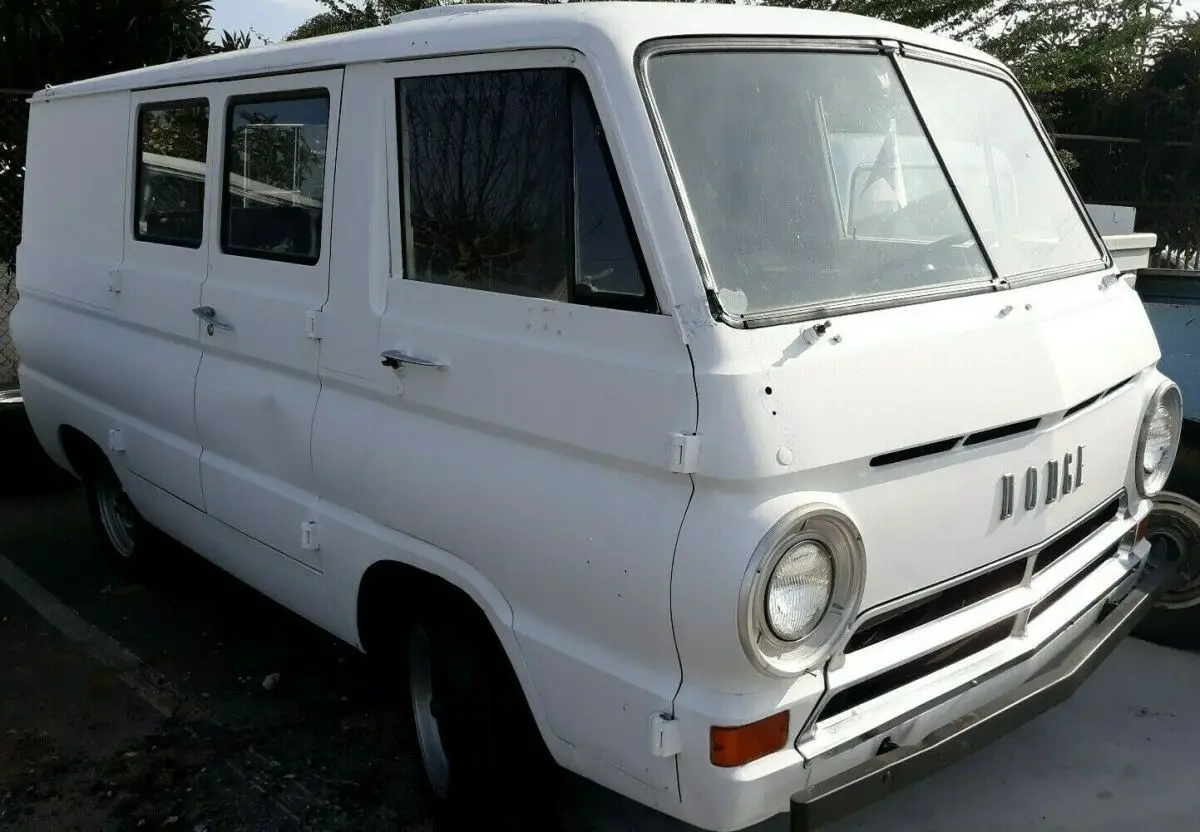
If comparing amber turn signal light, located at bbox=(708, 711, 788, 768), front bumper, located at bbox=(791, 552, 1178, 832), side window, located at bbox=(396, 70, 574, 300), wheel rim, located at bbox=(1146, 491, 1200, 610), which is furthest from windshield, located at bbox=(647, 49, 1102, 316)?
wheel rim, located at bbox=(1146, 491, 1200, 610)

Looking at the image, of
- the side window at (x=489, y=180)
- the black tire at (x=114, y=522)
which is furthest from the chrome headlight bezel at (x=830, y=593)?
the black tire at (x=114, y=522)

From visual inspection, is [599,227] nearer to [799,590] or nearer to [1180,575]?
[799,590]

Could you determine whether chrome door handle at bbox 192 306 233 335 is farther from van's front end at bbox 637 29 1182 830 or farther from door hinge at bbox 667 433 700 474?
door hinge at bbox 667 433 700 474

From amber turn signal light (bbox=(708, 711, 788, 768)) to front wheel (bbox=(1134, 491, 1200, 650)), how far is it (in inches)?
92.9

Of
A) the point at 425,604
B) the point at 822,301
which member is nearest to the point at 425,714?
the point at 425,604

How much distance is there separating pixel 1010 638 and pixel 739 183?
130 cm

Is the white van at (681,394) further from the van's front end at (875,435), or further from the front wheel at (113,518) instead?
the front wheel at (113,518)

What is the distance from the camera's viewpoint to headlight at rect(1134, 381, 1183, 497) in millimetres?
3178

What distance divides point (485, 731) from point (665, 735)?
2.42ft

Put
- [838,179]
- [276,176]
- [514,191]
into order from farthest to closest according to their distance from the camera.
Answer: [276,176]
[838,179]
[514,191]

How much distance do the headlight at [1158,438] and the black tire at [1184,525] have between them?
0.62 metres

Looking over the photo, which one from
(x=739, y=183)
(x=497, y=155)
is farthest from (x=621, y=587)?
(x=497, y=155)

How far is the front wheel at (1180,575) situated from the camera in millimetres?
3895

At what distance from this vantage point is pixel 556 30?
2.53 metres
